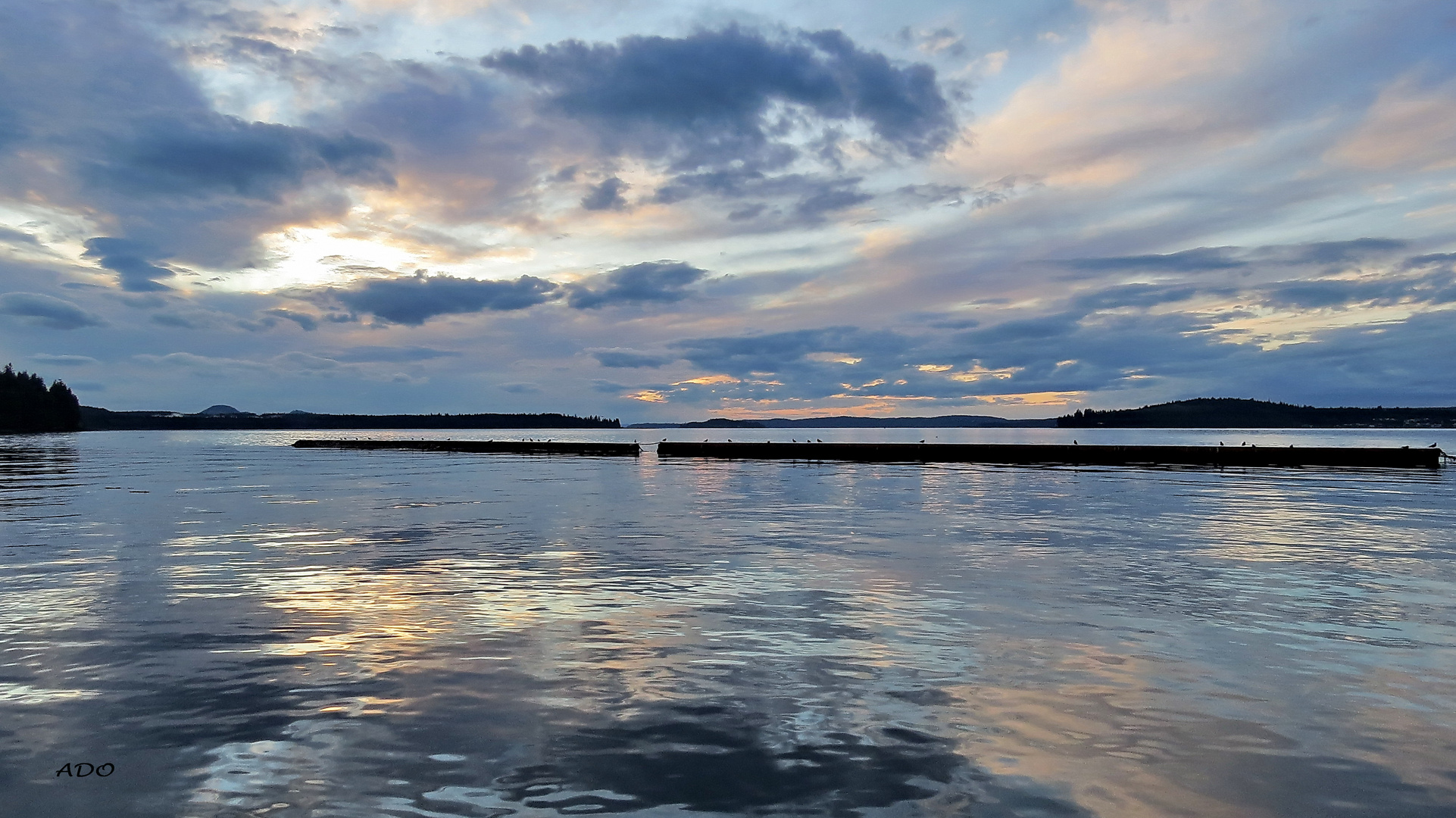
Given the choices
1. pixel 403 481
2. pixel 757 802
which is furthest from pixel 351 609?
pixel 403 481

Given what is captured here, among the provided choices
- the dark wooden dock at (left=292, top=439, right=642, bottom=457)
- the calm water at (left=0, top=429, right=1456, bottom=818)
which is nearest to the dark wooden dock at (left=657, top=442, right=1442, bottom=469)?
the dark wooden dock at (left=292, top=439, right=642, bottom=457)

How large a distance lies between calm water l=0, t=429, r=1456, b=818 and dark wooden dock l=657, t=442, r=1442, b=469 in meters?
56.1

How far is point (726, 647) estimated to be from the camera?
13.1 m

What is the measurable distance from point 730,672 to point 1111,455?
267 feet

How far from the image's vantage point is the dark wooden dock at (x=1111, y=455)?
76.1 metres

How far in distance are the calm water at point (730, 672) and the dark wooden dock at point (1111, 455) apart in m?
56.1

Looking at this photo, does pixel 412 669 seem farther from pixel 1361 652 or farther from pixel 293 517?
pixel 293 517

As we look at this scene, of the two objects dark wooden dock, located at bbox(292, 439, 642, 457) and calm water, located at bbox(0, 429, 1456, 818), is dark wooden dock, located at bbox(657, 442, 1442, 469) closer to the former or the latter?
dark wooden dock, located at bbox(292, 439, 642, 457)

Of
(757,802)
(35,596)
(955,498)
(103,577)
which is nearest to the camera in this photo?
(757,802)

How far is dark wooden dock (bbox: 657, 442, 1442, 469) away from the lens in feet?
250

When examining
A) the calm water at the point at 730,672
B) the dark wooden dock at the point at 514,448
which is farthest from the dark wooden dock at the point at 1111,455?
the calm water at the point at 730,672

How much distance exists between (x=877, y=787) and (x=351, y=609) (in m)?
11.8

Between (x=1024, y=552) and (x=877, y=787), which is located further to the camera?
(x=1024, y=552)

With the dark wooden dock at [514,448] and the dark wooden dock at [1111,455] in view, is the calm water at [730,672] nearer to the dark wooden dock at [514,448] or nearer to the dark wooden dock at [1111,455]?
the dark wooden dock at [1111,455]
